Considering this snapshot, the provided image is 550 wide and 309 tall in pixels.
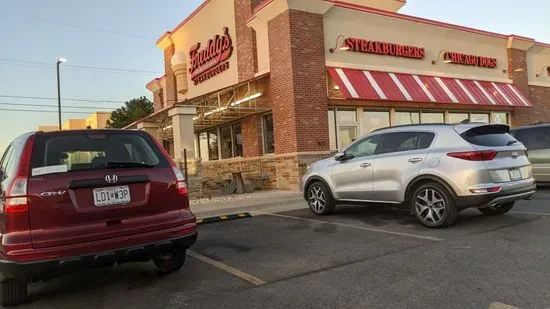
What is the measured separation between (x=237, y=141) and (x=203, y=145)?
4.10m

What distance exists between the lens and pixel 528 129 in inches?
491

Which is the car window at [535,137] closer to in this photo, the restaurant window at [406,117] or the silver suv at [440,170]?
the silver suv at [440,170]

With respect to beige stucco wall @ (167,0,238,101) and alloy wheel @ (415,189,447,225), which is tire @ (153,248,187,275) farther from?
beige stucco wall @ (167,0,238,101)

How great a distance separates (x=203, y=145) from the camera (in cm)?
2269

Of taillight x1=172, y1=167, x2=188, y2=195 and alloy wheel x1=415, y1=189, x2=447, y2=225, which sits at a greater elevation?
taillight x1=172, y1=167, x2=188, y2=195

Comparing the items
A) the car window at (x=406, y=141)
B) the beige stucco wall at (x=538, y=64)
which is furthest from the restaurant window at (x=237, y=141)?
the beige stucco wall at (x=538, y=64)

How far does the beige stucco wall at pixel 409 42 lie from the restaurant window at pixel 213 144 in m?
7.50

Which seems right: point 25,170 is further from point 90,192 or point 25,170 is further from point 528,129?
point 528,129

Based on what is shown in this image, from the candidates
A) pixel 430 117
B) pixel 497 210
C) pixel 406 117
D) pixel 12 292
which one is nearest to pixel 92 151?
pixel 12 292

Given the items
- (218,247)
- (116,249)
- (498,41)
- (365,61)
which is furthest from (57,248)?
(498,41)

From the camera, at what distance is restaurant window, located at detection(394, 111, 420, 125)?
17.8 m

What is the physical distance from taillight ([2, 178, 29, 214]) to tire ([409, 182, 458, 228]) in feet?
18.9

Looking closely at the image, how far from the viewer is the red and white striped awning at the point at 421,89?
1568 centimetres

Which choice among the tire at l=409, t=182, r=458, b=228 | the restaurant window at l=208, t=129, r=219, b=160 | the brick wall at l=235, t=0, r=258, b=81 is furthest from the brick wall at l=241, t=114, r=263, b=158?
the tire at l=409, t=182, r=458, b=228
